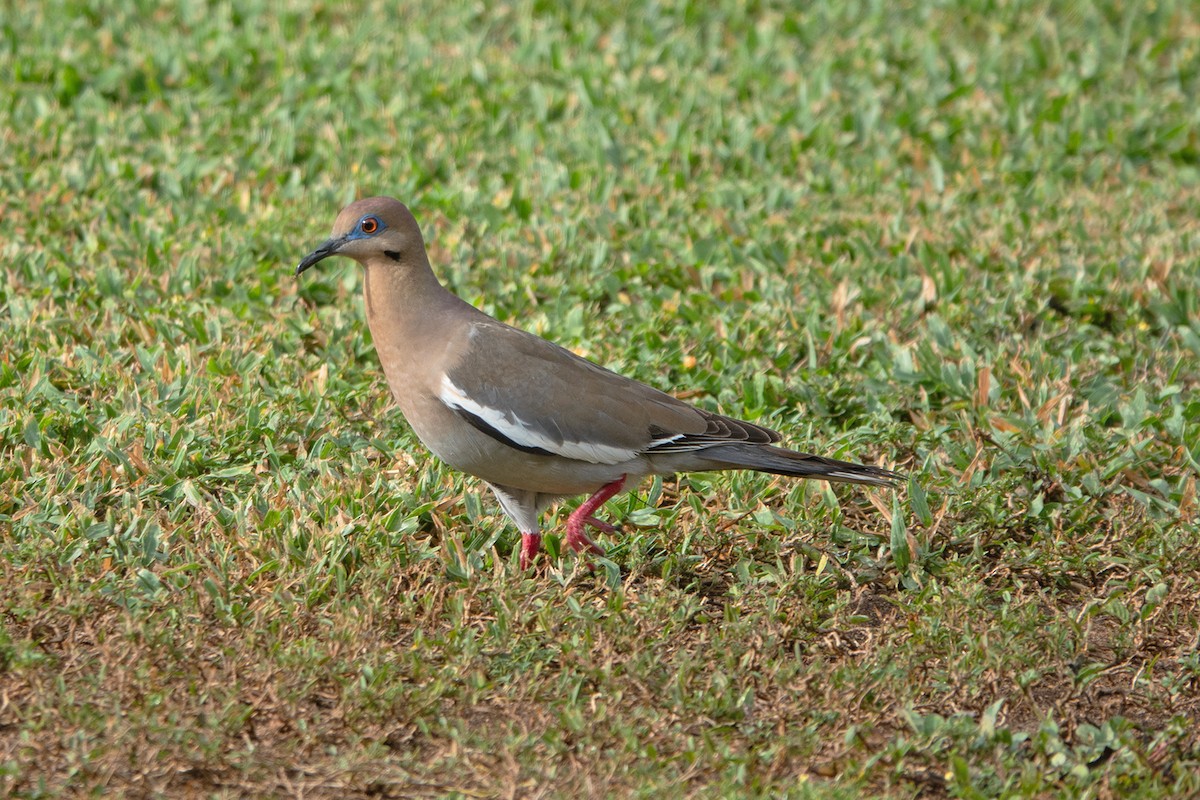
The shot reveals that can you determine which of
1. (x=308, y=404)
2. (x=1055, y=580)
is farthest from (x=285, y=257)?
(x=1055, y=580)

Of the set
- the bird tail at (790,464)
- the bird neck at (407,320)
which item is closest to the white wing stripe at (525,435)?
the bird neck at (407,320)

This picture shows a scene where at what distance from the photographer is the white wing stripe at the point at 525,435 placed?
5012 millimetres

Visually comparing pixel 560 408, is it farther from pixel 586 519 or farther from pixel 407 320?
pixel 407 320

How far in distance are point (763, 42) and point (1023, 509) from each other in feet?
16.7

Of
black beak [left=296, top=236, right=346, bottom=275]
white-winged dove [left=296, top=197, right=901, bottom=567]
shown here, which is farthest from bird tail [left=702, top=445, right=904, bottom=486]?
black beak [left=296, top=236, right=346, bottom=275]

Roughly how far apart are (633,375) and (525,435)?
58.3 inches

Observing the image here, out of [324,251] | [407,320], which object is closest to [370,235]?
[324,251]

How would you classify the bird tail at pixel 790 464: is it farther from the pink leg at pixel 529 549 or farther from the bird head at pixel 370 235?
the bird head at pixel 370 235

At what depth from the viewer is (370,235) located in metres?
5.39

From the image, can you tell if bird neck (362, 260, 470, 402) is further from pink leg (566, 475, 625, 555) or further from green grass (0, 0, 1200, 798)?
pink leg (566, 475, 625, 555)

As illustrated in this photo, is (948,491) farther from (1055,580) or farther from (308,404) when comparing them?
(308,404)

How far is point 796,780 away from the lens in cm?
429

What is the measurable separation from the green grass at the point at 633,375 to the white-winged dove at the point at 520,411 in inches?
12.7

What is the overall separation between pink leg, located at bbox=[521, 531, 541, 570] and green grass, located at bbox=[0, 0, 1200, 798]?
0.11 meters
